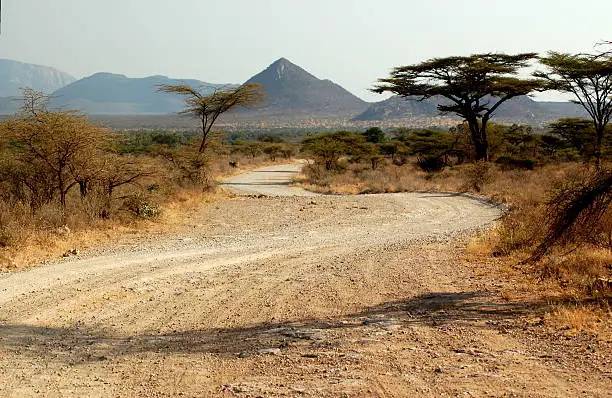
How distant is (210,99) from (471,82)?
1392cm

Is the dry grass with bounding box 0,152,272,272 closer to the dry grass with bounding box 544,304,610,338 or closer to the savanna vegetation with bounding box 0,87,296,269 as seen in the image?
the savanna vegetation with bounding box 0,87,296,269

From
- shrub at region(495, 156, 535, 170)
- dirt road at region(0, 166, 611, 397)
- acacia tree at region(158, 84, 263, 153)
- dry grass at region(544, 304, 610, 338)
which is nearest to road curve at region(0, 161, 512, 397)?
dirt road at region(0, 166, 611, 397)

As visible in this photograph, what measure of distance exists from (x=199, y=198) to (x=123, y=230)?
283 inches

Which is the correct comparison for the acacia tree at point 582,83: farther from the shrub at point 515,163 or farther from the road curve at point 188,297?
the road curve at point 188,297

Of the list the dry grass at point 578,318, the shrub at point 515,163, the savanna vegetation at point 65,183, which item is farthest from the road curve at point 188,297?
the shrub at point 515,163

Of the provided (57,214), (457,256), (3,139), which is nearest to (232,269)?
(457,256)

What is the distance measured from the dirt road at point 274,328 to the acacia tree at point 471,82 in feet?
66.4

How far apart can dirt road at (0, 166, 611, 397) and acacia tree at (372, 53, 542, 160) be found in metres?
20.2

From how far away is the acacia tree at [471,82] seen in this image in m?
30.1

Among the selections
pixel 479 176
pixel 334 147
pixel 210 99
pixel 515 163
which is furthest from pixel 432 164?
pixel 210 99

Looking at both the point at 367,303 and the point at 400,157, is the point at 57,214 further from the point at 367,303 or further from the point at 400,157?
the point at 400,157

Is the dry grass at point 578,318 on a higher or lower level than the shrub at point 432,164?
higher

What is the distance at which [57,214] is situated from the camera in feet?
42.6

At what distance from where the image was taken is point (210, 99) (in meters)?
28.6
